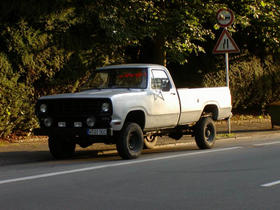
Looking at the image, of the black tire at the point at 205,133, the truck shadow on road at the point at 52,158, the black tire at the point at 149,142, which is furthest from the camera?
the black tire at the point at 149,142

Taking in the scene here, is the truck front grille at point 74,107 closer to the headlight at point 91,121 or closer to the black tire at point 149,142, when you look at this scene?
the headlight at point 91,121

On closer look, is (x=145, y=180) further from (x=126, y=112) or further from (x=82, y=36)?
(x=82, y=36)

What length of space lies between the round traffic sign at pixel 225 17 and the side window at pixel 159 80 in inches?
163

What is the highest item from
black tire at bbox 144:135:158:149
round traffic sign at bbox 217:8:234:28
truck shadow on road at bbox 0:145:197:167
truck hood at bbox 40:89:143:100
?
round traffic sign at bbox 217:8:234:28

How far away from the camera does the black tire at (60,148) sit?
12141 mm

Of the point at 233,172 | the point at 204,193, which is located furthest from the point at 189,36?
the point at 204,193

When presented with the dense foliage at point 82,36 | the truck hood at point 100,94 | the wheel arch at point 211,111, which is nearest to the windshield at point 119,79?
the truck hood at point 100,94

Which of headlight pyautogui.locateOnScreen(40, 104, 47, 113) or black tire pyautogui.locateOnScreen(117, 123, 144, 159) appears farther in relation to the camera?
headlight pyautogui.locateOnScreen(40, 104, 47, 113)

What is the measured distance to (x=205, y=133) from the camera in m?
13.8

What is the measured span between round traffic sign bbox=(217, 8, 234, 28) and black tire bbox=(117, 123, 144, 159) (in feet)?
19.7

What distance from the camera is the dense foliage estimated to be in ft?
47.5

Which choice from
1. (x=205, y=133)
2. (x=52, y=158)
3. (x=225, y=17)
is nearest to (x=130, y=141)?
(x=52, y=158)

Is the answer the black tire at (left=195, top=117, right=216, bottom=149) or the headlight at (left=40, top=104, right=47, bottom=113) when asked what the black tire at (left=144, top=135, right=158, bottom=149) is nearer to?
the black tire at (left=195, top=117, right=216, bottom=149)

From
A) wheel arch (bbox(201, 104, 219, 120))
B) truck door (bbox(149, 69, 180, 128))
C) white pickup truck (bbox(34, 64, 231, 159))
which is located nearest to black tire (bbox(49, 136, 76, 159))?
white pickup truck (bbox(34, 64, 231, 159))
